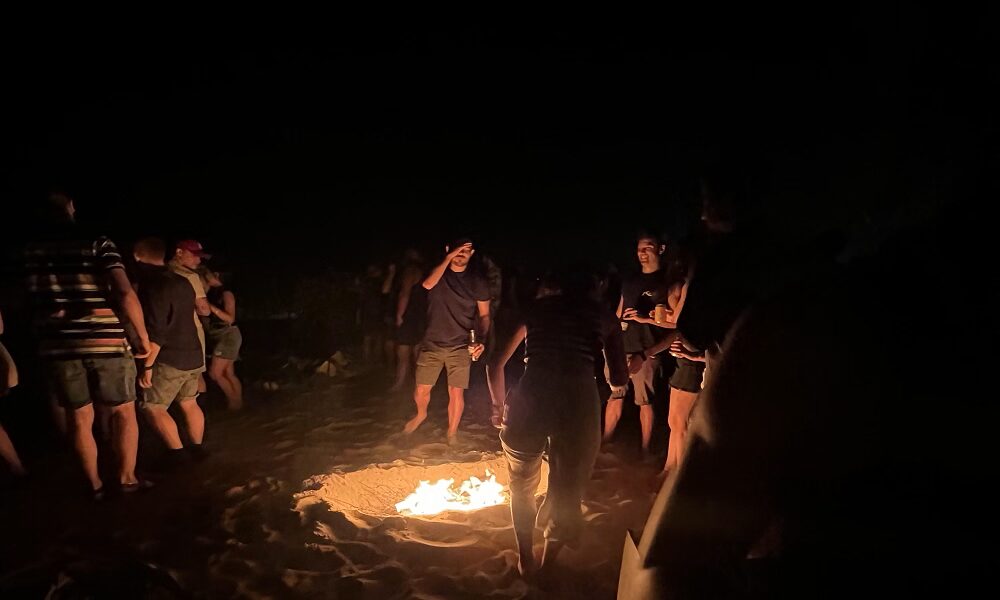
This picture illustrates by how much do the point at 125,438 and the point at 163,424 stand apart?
496 mm

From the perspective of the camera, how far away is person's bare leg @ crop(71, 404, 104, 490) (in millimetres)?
4324

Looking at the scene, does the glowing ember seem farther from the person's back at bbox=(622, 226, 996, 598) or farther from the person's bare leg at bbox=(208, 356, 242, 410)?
the person's back at bbox=(622, 226, 996, 598)

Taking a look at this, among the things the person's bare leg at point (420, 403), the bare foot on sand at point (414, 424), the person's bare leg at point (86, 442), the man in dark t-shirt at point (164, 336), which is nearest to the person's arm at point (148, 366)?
the man in dark t-shirt at point (164, 336)

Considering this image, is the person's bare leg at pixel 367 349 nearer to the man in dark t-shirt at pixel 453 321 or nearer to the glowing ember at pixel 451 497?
the man in dark t-shirt at pixel 453 321

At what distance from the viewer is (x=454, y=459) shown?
222 inches

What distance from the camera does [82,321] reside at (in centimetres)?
413

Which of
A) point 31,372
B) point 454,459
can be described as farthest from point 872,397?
point 31,372

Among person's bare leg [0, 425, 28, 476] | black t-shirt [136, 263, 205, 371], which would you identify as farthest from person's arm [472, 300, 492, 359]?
person's bare leg [0, 425, 28, 476]

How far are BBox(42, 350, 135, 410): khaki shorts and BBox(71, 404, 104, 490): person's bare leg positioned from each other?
8cm

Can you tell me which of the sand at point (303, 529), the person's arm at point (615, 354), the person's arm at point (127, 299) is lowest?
the sand at point (303, 529)

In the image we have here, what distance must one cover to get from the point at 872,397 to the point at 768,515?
396mm

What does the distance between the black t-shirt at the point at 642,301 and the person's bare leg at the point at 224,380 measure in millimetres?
4939

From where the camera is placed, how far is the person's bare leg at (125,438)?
439 cm

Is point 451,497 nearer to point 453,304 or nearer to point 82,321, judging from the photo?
point 453,304
